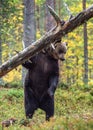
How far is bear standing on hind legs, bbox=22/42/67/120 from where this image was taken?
9461 millimetres

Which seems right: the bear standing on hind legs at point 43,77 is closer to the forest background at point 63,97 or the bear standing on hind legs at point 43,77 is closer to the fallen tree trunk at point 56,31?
the forest background at point 63,97

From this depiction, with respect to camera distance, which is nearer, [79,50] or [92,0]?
[92,0]

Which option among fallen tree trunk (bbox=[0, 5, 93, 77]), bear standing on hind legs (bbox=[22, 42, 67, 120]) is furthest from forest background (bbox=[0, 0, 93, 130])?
bear standing on hind legs (bbox=[22, 42, 67, 120])

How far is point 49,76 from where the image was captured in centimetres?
964

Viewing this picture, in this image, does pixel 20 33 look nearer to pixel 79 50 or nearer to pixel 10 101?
pixel 79 50

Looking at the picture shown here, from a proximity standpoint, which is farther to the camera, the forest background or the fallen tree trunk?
the forest background

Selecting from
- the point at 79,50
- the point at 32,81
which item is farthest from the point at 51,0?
the point at 79,50

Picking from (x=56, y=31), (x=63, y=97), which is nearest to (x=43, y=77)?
(x=56, y=31)

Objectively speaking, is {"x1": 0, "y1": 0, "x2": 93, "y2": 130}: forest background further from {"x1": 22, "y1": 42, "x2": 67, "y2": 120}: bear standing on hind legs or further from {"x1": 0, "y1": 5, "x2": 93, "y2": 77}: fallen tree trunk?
{"x1": 22, "y1": 42, "x2": 67, "y2": 120}: bear standing on hind legs

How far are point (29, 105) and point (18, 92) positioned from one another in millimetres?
7294

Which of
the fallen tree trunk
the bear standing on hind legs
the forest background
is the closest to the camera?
the fallen tree trunk

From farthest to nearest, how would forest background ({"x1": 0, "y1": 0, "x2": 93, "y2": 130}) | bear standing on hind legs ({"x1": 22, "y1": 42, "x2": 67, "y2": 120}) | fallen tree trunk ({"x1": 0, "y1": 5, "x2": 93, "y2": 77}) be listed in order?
bear standing on hind legs ({"x1": 22, "y1": 42, "x2": 67, "y2": 120}) → forest background ({"x1": 0, "y1": 0, "x2": 93, "y2": 130}) → fallen tree trunk ({"x1": 0, "y1": 5, "x2": 93, "y2": 77})

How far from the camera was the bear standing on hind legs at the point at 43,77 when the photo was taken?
31.0 ft

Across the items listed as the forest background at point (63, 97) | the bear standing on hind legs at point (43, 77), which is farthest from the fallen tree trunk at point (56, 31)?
the bear standing on hind legs at point (43, 77)
